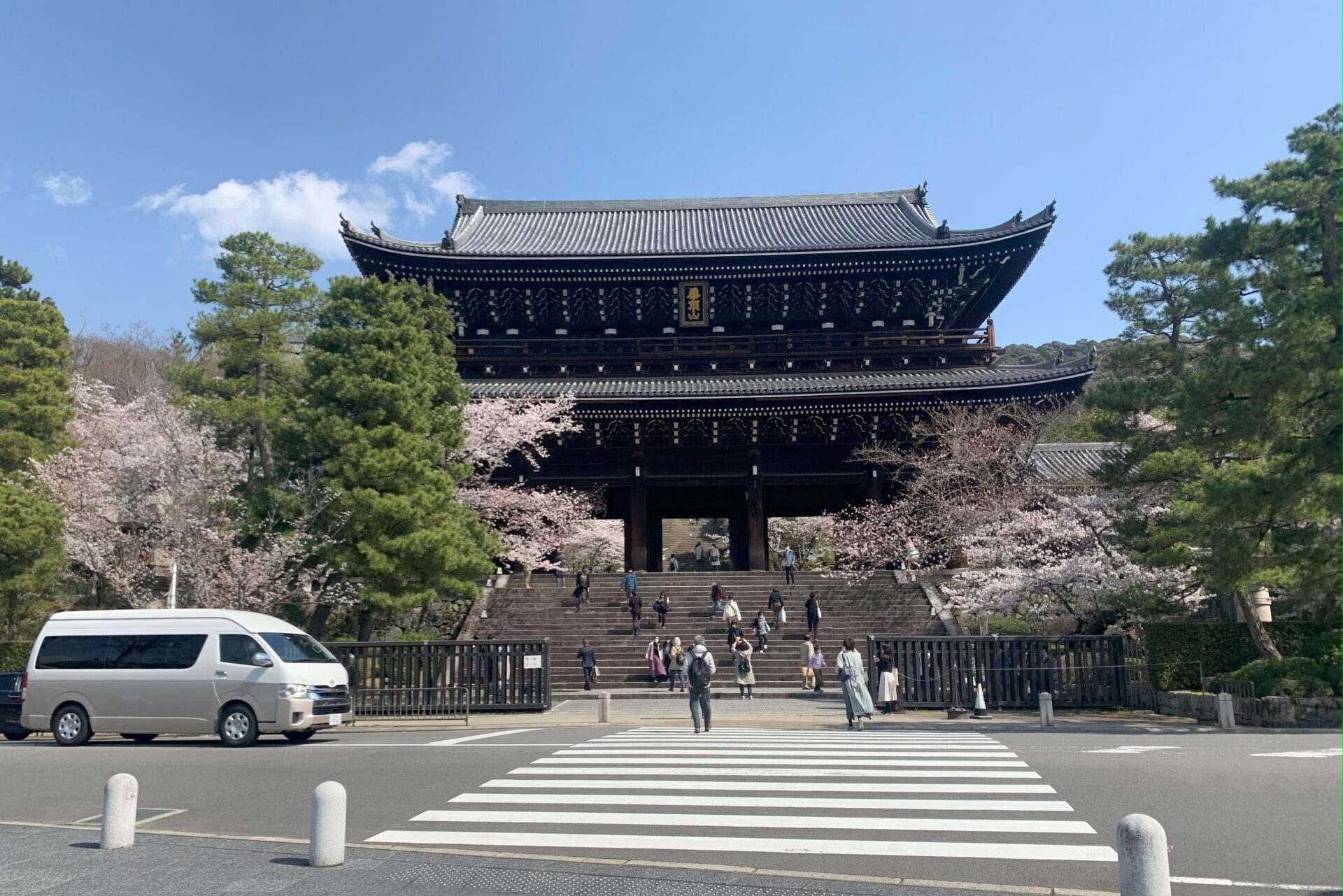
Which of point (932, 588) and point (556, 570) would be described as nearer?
point (932, 588)

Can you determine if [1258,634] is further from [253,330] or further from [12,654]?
[12,654]

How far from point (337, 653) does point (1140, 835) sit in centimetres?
1729

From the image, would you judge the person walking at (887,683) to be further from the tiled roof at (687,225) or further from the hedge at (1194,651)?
the tiled roof at (687,225)

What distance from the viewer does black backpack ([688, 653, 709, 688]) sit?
14.0 metres

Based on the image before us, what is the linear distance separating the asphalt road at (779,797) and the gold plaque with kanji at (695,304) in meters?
19.7

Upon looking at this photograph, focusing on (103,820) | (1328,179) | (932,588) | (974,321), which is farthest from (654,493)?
(103,820)

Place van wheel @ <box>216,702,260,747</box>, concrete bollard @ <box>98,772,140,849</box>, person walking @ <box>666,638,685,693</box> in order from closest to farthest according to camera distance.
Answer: concrete bollard @ <box>98,772,140,849</box>
van wheel @ <box>216,702,260,747</box>
person walking @ <box>666,638,685,693</box>

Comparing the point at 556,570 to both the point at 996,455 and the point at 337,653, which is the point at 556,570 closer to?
the point at 337,653

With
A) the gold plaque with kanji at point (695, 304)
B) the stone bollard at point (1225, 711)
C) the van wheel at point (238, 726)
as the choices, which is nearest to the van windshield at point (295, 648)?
the van wheel at point (238, 726)

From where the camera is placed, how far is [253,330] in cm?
2558

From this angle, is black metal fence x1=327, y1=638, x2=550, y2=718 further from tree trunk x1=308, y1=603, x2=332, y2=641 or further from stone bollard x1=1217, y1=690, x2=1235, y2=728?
stone bollard x1=1217, y1=690, x2=1235, y2=728

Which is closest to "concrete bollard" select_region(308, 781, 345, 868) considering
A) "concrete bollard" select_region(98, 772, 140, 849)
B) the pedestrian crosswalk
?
the pedestrian crosswalk

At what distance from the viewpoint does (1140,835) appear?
5.00 metres

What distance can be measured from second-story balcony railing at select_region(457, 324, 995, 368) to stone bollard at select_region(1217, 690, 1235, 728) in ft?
55.3
